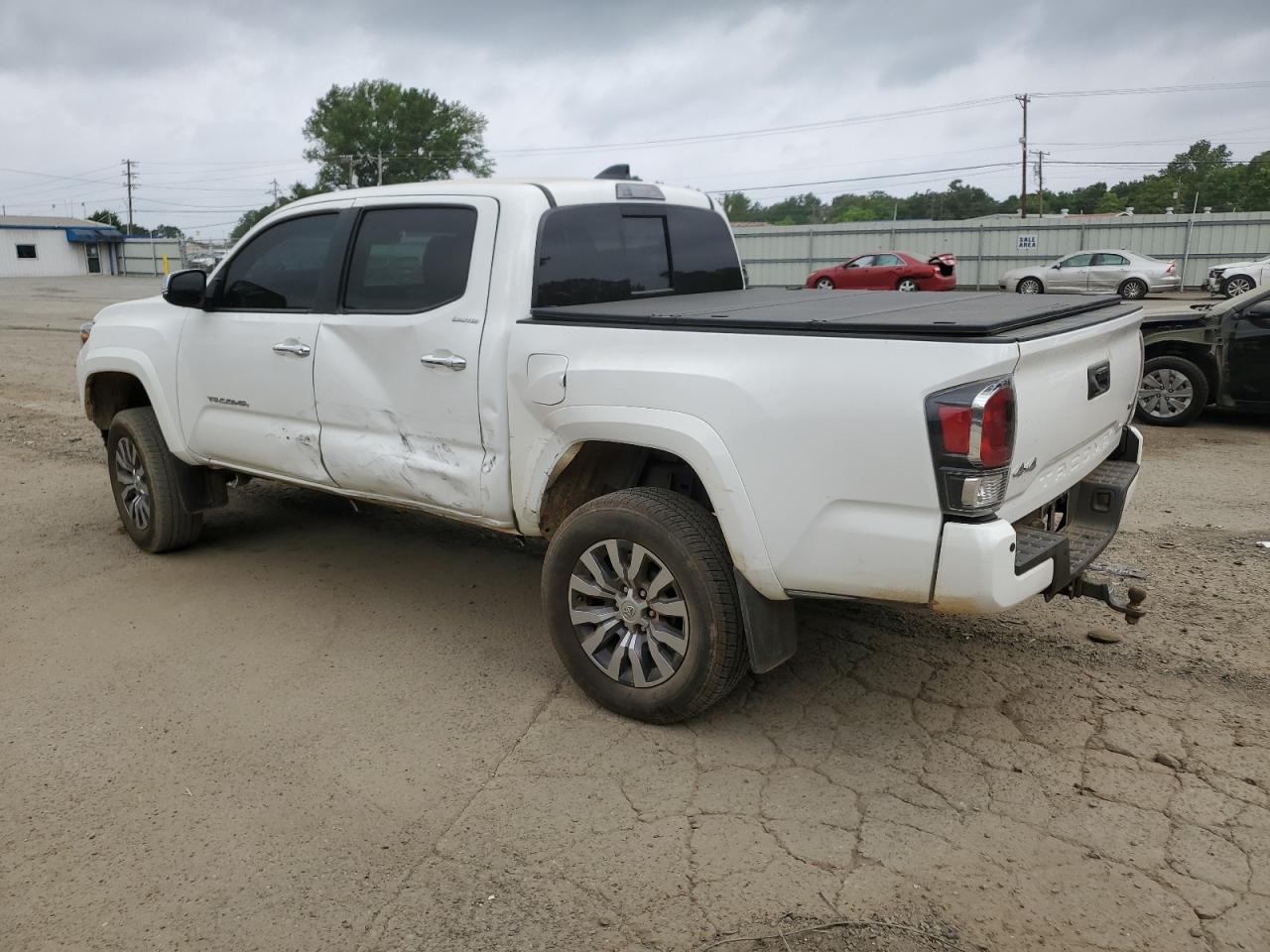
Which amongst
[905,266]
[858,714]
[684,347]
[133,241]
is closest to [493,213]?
[684,347]

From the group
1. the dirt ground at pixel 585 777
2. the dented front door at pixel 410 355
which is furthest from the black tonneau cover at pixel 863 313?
the dirt ground at pixel 585 777

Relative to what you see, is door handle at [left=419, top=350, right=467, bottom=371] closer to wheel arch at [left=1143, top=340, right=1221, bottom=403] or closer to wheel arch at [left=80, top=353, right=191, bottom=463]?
wheel arch at [left=80, top=353, right=191, bottom=463]

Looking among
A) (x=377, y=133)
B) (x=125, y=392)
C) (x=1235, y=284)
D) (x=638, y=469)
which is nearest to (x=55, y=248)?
(x=377, y=133)

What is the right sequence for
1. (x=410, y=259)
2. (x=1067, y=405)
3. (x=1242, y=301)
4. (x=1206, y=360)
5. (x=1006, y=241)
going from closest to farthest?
(x=1067, y=405)
(x=410, y=259)
(x=1242, y=301)
(x=1206, y=360)
(x=1006, y=241)

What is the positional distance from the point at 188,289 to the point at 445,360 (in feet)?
5.97

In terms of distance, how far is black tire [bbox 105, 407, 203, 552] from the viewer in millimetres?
5617

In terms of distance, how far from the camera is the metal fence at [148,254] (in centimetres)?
6400

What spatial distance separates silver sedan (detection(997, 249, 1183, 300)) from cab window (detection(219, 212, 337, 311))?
25705mm

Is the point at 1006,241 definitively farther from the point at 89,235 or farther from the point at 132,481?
the point at 89,235

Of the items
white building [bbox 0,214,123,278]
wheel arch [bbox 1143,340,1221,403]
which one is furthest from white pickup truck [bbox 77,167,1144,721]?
white building [bbox 0,214,123,278]

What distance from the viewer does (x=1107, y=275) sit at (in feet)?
91.3

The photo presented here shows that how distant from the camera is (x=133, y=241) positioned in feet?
218

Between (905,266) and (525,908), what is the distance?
27.3 metres

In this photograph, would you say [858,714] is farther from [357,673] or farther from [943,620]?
[357,673]
